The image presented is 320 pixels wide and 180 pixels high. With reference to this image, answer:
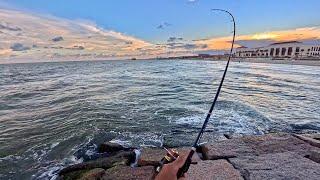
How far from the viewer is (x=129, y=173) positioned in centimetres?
580

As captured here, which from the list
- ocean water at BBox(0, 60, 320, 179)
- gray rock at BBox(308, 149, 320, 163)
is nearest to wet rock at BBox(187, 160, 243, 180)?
gray rock at BBox(308, 149, 320, 163)

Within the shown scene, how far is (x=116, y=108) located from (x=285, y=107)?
8.69m

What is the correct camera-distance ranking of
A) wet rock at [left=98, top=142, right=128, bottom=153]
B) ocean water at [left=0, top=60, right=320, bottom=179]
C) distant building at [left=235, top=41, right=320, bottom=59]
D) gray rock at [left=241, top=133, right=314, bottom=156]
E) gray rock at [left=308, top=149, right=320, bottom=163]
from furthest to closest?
distant building at [left=235, top=41, right=320, bottom=59]
ocean water at [left=0, top=60, right=320, bottom=179]
wet rock at [left=98, top=142, right=128, bottom=153]
gray rock at [left=241, top=133, right=314, bottom=156]
gray rock at [left=308, top=149, right=320, bottom=163]

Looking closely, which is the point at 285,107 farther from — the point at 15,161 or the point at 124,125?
the point at 15,161

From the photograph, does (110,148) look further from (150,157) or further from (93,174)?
(93,174)

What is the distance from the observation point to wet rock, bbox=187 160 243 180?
5.17 meters

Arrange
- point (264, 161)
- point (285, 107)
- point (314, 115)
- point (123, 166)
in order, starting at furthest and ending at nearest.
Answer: point (285, 107) < point (314, 115) < point (123, 166) < point (264, 161)

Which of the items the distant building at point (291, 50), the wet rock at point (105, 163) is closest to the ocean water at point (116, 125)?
the wet rock at point (105, 163)

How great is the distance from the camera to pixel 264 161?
5.85 metres

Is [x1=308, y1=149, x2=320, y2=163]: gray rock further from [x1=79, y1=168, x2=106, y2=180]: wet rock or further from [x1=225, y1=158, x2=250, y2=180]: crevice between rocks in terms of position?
[x1=79, y1=168, x2=106, y2=180]: wet rock

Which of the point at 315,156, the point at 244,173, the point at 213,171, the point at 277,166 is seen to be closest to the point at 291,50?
the point at 315,156

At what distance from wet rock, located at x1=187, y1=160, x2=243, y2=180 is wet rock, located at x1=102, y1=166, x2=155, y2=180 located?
80 cm

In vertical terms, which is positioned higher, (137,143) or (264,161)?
(264,161)

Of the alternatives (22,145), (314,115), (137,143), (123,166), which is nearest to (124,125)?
(137,143)
